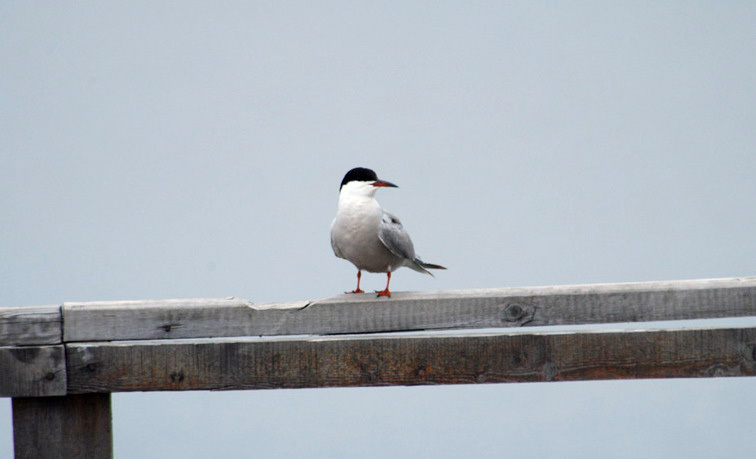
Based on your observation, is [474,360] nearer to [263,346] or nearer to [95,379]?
[263,346]

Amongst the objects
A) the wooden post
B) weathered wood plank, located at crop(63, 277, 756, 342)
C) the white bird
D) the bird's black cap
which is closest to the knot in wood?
weathered wood plank, located at crop(63, 277, 756, 342)

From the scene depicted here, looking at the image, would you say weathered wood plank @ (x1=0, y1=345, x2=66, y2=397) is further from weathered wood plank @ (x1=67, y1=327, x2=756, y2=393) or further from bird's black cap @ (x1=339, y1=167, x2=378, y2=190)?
bird's black cap @ (x1=339, y1=167, x2=378, y2=190)

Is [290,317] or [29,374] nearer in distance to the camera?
[29,374]

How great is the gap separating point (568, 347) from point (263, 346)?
106cm

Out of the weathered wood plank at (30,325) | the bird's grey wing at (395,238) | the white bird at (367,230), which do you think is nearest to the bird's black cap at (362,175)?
the white bird at (367,230)

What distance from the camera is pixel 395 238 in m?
4.21

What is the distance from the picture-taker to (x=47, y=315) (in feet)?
→ 10.3

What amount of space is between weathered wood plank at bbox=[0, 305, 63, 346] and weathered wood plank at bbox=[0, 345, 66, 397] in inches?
1.3

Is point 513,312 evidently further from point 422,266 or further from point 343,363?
point 422,266

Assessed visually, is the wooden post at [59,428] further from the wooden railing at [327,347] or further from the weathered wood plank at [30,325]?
the weathered wood plank at [30,325]

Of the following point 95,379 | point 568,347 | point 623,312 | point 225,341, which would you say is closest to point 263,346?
point 225,341

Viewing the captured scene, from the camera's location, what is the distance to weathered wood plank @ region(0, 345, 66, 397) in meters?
3.10

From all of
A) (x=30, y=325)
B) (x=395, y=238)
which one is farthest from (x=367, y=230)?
(x=30, y=325)

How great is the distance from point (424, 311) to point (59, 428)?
4.49ft
